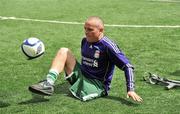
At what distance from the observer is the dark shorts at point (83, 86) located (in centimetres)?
647

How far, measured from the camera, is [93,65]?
656 centimetres

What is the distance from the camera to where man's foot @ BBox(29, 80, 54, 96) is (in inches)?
236

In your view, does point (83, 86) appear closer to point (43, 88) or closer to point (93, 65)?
point (93, 65)

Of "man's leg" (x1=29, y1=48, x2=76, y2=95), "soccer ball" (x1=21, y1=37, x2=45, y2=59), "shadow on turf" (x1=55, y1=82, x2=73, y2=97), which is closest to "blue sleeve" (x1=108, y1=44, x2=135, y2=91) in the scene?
"man's leg" (x1=29, y1=48, x2=76, y2=95)

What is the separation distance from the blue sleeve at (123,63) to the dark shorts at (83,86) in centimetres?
46

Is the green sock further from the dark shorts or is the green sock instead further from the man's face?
the man's face

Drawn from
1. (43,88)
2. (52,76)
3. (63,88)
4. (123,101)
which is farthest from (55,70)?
(123,101)

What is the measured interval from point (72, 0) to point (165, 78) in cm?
1064

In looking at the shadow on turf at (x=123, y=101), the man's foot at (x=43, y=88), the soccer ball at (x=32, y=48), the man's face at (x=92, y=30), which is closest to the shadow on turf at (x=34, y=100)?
the man's foot at (x=43, y=88)

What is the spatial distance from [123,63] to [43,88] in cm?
112

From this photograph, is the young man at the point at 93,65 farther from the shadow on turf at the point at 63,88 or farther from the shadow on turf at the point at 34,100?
the shadow on turf at the point at 34,100

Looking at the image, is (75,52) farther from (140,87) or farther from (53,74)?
(53,74)

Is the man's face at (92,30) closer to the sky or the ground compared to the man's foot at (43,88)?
closer to the sky

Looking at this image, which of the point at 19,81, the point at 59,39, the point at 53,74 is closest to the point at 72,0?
the point at 59,39
